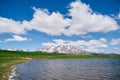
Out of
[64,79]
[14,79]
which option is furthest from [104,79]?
[14,79]

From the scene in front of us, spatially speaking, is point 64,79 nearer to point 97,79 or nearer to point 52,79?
point 52,79

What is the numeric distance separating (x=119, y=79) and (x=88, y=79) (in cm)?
867

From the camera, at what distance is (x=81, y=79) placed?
2023 inches

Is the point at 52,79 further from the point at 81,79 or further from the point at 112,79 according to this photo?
the point at 112,79

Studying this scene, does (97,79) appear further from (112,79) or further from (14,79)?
(14,79)

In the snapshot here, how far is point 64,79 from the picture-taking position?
51531 millimetres

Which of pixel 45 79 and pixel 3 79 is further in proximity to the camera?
Result: pixel 45 79

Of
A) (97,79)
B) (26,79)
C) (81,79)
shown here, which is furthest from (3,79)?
(97,79)

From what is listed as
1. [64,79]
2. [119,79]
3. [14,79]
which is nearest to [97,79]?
[119,79]

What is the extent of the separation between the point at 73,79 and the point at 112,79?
11.2 metres

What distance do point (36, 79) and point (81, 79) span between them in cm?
1302

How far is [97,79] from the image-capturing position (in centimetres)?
5131

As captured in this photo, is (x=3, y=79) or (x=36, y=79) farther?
(x=36, y=79)

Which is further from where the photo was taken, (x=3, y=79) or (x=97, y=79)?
(x=97, y=79)
